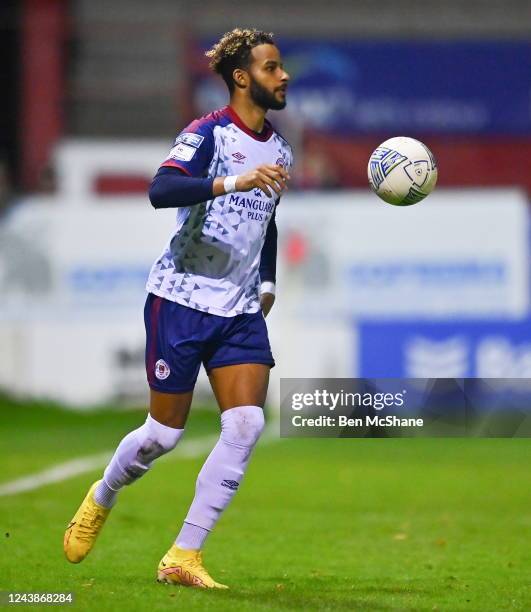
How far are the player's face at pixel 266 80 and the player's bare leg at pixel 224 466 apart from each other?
118 centimetres

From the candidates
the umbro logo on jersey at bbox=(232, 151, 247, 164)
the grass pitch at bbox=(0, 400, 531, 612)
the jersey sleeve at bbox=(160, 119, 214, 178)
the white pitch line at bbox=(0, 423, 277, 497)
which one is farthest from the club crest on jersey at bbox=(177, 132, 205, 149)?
the white pitch line at bbox=(0, 423, 277, 497)

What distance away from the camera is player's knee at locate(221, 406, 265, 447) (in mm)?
6277

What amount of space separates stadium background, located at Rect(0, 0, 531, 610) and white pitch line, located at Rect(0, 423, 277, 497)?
3.9 inches

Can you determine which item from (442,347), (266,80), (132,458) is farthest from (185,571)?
(442,347)

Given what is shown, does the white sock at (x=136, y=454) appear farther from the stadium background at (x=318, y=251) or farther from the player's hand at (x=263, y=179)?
the player's hand at (x=263, y=179)

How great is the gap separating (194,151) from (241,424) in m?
1.20

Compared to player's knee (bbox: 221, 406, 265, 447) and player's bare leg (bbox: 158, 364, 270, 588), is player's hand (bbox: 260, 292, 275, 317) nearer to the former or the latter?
player's bare leg (bbox: 158, 364, 270, 588)

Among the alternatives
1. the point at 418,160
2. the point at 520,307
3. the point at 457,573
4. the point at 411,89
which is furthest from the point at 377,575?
the point at 411,89

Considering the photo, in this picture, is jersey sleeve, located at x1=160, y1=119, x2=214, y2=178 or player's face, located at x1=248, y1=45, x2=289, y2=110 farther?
player's face, located at x1=248, y1=45, x2=289, y2=110

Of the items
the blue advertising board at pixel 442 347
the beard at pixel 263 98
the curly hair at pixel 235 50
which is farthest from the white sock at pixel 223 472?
the blue advertising board at pixel 442 347

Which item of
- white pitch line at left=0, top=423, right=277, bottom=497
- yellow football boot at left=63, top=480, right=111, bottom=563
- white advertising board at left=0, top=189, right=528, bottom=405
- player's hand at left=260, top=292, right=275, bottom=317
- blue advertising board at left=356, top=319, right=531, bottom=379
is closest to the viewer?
yellow football boot at left=63, top=480, right=111, bottom=563

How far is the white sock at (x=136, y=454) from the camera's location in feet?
20.9

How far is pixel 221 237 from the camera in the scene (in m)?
6.41

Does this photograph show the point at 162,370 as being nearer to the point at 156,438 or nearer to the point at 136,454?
the point at 156,438
